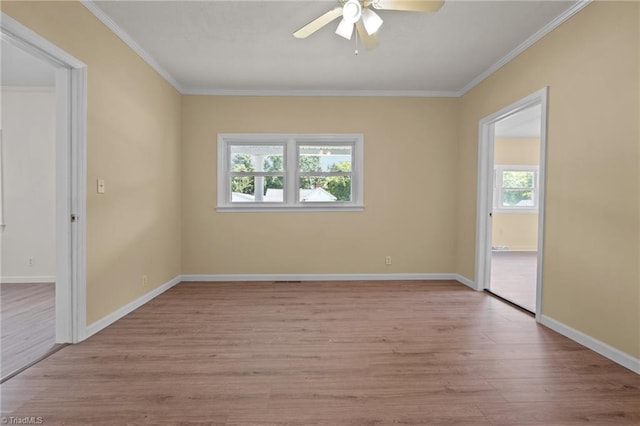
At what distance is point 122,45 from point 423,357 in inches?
154

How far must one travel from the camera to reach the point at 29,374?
200 centimetres

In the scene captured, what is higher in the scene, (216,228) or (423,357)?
(216,228)

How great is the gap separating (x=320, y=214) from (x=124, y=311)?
2649 mm

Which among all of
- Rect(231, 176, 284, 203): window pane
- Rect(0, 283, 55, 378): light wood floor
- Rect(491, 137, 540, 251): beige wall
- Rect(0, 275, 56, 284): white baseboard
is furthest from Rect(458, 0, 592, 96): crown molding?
Rect(0, 275, 56, 284): white baseboard

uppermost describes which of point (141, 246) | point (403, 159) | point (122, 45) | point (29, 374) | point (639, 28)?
point (122, 45)

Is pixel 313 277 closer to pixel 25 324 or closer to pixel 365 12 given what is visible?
pixel 25 324

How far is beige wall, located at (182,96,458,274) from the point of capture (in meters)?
4.44

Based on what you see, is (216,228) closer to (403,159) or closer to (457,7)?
(403,159)

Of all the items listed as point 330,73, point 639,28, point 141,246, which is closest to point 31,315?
point 141,246

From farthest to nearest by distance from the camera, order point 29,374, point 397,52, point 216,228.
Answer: point 216,228 → point 397,52 → point 29,374

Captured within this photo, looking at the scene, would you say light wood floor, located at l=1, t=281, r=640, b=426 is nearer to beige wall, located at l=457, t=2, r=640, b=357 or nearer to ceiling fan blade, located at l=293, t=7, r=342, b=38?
beige wall, located at l=457, t=2, r=640, b=357

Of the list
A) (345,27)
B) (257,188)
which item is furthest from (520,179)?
(345,27)

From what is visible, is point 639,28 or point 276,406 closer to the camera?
point 276,406

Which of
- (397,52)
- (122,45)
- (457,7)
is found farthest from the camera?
(397,52)
